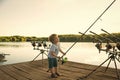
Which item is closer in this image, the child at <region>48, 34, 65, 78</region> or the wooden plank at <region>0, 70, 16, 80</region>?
the child at <region>48, 34, 65, 78</region>

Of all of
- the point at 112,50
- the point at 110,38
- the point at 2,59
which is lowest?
the point at 2,59

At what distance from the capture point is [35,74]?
668 centimetres

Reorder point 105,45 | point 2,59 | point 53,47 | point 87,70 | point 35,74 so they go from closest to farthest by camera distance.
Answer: point 105,45 < point 53,47 < point 35,74 < point 87,70 < point 2,59

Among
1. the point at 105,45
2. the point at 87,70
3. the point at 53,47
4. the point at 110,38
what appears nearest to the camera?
the point at 105,45

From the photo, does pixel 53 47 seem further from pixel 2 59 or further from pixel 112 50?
pixel 2 59

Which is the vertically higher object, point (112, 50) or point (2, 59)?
point (112, 50)

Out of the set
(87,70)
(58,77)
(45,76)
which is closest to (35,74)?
(45,76)

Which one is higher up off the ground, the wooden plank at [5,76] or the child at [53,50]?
the child at [53,50]

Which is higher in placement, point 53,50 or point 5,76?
point 53,50

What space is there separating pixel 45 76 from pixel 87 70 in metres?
1.78

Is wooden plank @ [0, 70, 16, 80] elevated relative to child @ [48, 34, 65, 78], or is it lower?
Answer: lower

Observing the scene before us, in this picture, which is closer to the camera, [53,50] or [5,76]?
[53,50]

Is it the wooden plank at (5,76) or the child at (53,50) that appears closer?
the child at (53,50)

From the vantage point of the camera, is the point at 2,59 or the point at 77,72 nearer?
the point at 77,72
